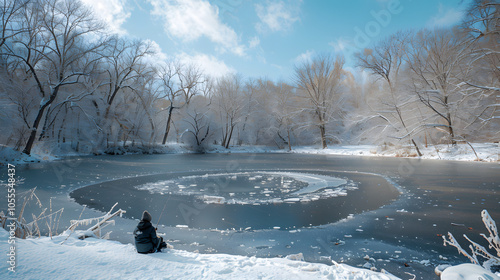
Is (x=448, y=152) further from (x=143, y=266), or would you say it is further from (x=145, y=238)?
(x=143, y=266)

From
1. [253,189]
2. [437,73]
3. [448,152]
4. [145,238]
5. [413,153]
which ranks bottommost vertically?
[253,189]

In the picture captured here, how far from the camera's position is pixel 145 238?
342cm

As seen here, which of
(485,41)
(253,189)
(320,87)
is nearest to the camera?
(253,189)

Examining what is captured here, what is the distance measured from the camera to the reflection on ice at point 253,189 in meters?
7.96

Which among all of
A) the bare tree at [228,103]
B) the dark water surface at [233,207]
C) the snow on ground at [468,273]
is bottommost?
the dark water surface at [233,207]

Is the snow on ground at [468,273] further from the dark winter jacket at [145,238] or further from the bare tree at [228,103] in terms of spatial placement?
the bare tree at [228,103]

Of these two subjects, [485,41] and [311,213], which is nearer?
[311,213]

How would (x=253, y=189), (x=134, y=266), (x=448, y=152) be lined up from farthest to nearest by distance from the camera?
1. (x=448, y=152)
2. (x=253, y=189)
3. (x=134, y=266)

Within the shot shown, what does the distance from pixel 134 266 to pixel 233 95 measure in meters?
39.2

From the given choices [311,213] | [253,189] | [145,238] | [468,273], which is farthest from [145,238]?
[253,189]

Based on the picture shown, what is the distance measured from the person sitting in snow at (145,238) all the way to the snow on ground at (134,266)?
0.11 meters

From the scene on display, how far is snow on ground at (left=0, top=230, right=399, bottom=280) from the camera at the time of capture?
8.54 feet

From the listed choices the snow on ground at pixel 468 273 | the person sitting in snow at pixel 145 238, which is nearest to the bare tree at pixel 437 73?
the snow on ground at pixel 468 273

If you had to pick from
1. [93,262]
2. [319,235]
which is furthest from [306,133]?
[93,262]
